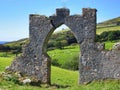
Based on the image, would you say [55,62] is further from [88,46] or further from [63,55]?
[88,46]

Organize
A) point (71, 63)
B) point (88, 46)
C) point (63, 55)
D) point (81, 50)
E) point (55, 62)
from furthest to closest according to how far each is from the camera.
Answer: point (63, 55) → point (55, 62) → point (71, 63) → point (81, 50) → point (88, 46)

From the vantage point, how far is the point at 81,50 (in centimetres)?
2559

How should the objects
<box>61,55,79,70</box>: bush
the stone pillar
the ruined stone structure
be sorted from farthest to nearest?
<box>61,55,79,70</box>: bush
the stone pillar
the ruined stone structure

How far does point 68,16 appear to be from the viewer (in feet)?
85.6

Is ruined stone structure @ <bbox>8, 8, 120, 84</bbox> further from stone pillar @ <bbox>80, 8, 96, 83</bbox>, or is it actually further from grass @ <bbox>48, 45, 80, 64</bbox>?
grass @ <bbox>48, 45, 80, 64</bbox>

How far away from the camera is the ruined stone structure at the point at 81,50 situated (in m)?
24.8

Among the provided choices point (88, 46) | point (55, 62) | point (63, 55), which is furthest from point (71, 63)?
point (88, 46)

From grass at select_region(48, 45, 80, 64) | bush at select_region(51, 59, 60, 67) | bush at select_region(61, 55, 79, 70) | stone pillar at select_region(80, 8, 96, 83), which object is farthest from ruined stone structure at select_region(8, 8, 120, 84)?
bush at select_region(51, 59, 60, 67)

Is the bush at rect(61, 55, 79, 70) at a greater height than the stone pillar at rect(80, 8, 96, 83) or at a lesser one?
lesser

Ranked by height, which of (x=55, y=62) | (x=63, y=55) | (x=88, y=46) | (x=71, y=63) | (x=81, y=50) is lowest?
(x=71, y=63)

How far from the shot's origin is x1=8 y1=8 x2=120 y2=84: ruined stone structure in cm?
2483

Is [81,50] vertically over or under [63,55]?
over

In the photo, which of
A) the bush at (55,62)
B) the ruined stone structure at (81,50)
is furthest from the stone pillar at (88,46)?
the bush at (55,62)

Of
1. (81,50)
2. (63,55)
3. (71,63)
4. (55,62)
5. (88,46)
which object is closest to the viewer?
(88,46)
